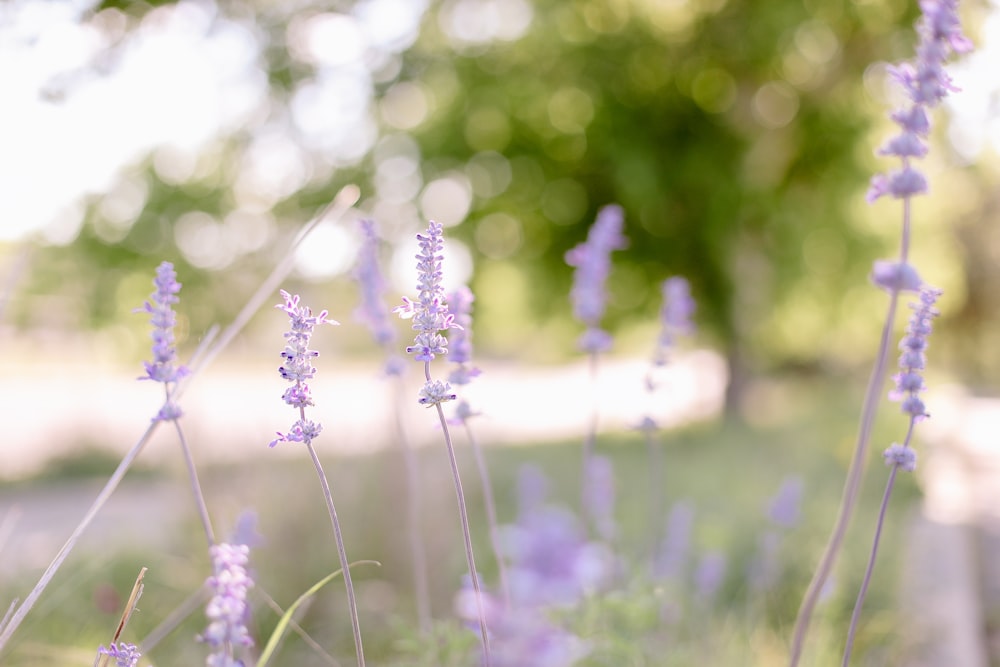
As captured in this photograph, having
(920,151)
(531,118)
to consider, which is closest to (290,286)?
(531,118)

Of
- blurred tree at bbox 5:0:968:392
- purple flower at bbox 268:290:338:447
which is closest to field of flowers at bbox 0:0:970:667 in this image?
purple flower at bbox 268:290:338:447

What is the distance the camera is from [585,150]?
11.5m

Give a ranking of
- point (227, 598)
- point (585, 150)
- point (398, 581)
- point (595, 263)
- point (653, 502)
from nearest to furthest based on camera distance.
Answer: point (227, 598)
point (595, 263)
point (653, 502)
point (398, 581)
point (585, 150)

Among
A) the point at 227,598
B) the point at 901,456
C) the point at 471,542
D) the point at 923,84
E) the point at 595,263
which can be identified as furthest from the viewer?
the point at 595,263

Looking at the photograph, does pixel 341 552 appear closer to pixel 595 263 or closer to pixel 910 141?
pixel 910 141

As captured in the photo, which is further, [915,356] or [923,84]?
[915,356]

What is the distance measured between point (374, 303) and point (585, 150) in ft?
31.0

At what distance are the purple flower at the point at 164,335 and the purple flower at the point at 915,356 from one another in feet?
3.78

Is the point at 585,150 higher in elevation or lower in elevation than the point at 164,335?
higher

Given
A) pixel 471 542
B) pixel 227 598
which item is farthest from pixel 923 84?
pixel 471 542

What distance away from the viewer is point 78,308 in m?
10.8

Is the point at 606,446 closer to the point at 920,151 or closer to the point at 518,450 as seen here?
the point at 518,450

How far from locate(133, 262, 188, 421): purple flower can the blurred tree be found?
8.68m

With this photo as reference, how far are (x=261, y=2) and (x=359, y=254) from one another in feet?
27.7
